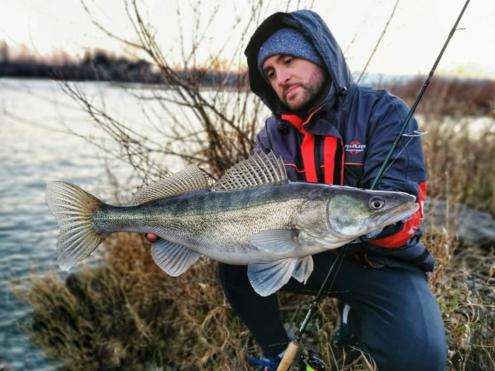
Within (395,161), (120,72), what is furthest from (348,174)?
(120,72)

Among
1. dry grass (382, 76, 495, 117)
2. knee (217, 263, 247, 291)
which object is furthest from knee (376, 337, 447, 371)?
dry grass (382, 76, 495, 117)

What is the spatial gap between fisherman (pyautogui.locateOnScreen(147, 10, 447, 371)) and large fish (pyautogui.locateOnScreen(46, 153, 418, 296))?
20 cm

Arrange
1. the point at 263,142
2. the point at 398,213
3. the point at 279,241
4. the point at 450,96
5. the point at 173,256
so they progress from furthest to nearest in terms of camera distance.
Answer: the point at 450,96 → the point at 263,142 → the point at 173,256 → the point at 279,241 → the point at 398,213

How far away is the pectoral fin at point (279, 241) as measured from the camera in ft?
7.96

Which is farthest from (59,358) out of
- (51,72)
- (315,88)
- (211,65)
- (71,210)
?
→ (315,88)

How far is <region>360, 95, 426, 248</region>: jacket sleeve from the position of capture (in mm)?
2547

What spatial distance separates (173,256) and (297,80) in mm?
1308

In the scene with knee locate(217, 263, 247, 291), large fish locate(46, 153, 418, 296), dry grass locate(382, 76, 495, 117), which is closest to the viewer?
large fish locate(46, 153, 418, 296)

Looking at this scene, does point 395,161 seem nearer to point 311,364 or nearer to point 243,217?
point 243,217

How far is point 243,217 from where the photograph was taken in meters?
2.56

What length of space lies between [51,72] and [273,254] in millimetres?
2491

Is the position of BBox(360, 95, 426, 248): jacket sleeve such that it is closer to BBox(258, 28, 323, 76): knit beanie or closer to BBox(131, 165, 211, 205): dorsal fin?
BBox(258, 28, 323, 76): knit beanie

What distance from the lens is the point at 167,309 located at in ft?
14.1

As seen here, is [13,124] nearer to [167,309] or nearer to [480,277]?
[167,309]
